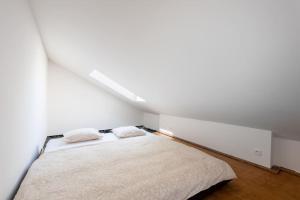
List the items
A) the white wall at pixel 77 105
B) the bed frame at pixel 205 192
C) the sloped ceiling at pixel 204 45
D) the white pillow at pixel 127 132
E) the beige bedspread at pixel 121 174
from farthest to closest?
the white wall at pixel 77 105, the white pillow at pixel 127 132, the bed frame at pixel 205 192, the beige bedspread at pixel 121 174, the sloped ceiling at pixel 204 45

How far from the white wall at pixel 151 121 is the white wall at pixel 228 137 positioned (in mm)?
717

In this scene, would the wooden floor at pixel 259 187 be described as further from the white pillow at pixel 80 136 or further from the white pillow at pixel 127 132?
the white pillow at pixel 80 136

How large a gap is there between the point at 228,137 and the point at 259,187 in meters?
1.12

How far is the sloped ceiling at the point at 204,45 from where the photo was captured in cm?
105

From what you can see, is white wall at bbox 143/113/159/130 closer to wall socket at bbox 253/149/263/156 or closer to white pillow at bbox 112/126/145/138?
white pillow at bbox 112/126/145/138

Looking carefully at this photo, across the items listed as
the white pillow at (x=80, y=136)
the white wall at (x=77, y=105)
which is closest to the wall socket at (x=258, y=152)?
the white pillow at (x=80, y=136)

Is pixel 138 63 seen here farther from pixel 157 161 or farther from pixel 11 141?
pixel 11 141

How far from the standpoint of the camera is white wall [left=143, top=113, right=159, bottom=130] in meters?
4.77

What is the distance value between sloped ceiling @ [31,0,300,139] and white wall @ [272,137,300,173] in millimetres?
234

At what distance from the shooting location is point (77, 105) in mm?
4043

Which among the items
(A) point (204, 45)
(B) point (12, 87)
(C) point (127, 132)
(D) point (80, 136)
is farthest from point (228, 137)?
Answer: (B) point (12, 87)

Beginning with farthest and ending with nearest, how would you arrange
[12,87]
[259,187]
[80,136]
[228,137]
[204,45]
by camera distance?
[228,137] < [80,136] < [259,187] < [204,45] < [12,87]

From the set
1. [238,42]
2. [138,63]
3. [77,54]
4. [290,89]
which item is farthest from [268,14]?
[77,54]

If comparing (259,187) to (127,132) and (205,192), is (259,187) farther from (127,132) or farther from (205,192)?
(127,132)
